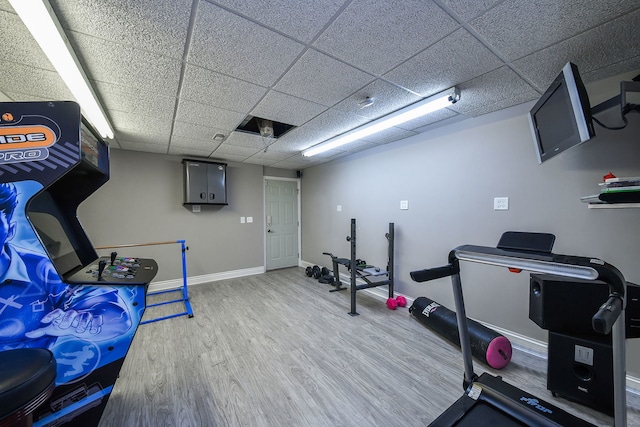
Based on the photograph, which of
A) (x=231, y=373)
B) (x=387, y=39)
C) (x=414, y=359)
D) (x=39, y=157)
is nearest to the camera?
(x=39, y=157)

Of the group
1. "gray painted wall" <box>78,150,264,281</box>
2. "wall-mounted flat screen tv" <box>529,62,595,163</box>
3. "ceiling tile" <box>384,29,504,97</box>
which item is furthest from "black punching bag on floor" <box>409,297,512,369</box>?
"gray painted wall" <box>78,150,264,281</box>

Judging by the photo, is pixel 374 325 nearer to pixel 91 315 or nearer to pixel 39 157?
pixel 91 315

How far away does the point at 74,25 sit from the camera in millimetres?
1312

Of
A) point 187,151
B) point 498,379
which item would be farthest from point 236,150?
point 498,379

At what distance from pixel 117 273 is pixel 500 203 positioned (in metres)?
3.34

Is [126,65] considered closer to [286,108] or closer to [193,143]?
[286,108]

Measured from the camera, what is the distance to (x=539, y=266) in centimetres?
113

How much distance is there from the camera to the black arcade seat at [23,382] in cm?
75

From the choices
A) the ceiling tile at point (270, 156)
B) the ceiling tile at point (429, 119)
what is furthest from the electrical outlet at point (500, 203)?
the ceiling tile at point (270, 156)

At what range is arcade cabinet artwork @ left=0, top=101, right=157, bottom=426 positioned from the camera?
0.99 meters

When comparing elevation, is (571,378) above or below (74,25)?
below

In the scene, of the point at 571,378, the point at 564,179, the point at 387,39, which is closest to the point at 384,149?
the point at 564,179

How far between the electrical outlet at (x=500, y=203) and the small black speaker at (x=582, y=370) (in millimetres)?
1210

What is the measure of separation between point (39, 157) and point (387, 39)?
1920mm
